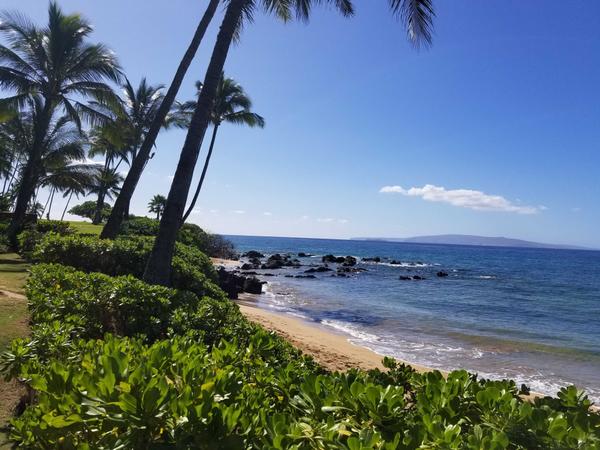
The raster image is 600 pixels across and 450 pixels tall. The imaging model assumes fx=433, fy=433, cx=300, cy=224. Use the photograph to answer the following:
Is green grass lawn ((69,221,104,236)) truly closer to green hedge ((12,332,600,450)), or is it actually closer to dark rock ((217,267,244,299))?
dark rock ((217,267,244,299))

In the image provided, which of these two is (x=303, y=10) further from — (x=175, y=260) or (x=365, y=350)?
(x=365, y=350)

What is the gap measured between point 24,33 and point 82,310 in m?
17.4

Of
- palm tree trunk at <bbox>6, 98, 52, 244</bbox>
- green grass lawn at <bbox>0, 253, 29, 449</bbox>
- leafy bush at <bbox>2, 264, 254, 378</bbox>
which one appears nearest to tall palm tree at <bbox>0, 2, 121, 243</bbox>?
palm tree trunk at <bbox>6, 98, 52, 244</bbox>

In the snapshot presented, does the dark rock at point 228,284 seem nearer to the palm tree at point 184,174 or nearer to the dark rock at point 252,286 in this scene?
the dark rock at point 252,286

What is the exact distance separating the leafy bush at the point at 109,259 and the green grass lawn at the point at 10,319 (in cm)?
91

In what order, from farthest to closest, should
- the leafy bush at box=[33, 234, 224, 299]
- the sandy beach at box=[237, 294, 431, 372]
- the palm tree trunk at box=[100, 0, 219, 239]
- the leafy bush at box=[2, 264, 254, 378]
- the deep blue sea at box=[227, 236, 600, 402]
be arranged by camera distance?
1. the deep blue sea at box=[227, 236, 600, 402]
2. the palm tree trunk at box=[100, 0, 219, 239]
3. the sandy beach at box=[237, 294, 431, 372]
4. the leafy bush at box=[33, 234, 224, 299]
5. the leafy bush at box=[2, 264, 254, 378]

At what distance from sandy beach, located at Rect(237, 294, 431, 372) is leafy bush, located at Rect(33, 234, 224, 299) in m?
2.10

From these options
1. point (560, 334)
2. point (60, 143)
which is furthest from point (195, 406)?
point (60, 143)

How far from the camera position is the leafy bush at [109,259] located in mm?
9664

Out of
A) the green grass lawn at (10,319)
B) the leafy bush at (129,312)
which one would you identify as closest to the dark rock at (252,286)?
the green grass lawn at (10,319)

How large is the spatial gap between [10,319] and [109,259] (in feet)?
14.1

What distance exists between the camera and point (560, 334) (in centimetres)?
1730

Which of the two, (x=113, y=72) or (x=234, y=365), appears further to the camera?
(x=113, y=72)

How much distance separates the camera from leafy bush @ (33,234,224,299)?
9664 mm
